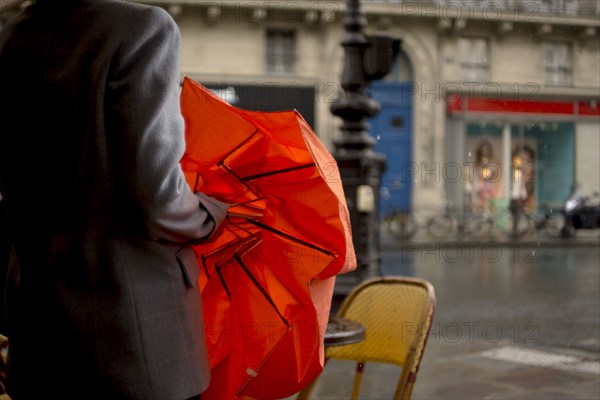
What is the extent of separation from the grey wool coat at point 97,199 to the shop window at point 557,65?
10400mm

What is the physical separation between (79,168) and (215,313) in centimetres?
59

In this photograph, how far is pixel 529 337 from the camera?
22.2 feet

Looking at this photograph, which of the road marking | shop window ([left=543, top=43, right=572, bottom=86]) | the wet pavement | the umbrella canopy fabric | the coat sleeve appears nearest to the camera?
the coat sleeve

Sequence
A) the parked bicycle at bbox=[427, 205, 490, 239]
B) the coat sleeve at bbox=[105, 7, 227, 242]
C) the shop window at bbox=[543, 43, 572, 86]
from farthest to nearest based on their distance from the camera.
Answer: the parked bicycle at bbox=[427, 205, 490, 239]
the shop window at bbox=[543, 43, 572, 86]
the coat sleeve at bbox=[105, 7, 227, 242]

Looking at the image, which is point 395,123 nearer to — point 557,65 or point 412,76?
point 412,76

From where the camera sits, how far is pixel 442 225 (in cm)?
1906

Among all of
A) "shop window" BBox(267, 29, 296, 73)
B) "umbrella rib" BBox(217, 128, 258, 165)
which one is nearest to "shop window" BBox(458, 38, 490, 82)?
"shop window" BBox(267, 29, 296, 73)

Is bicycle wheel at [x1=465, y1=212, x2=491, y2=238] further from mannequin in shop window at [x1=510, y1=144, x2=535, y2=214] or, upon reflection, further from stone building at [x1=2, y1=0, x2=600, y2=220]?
stone building at [x1=2, y1=0, x2=600, y2=220]

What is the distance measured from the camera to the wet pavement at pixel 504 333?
474 centimetres

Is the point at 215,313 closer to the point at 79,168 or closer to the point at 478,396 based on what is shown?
the point at 79,168

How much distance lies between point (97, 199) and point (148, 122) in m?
0.19

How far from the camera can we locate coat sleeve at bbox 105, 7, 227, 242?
62.5 inches

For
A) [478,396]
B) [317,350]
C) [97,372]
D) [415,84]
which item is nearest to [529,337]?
[478,396]

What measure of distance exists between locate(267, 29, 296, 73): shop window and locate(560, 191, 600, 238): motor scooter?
9.51 metres
